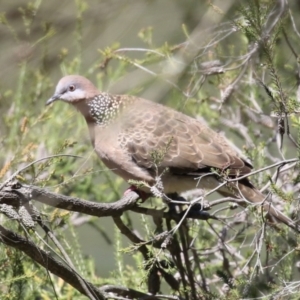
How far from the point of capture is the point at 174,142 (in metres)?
3.96

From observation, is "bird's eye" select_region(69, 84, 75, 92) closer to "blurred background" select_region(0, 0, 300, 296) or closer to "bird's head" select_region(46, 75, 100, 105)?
"bird's head" select_region(46, 75, 100, 105)

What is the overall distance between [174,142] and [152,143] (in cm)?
13

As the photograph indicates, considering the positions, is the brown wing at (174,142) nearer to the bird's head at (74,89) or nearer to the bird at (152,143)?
the bird at (152,143)

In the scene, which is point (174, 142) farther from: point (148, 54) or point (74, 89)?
point (74, 89)

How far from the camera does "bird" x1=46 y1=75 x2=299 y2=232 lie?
12.7ft

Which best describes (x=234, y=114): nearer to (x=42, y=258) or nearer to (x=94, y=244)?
(x=94, y=244)

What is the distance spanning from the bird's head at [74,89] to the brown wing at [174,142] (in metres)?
0.31

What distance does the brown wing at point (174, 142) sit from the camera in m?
3.88

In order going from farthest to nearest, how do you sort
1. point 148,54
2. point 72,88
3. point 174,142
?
point 72,88 → point 174,142 → point 148,54

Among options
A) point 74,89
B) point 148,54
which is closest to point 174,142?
point 148,54

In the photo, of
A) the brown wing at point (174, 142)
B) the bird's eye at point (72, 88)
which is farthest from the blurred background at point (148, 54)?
the bird's eye at point (72, 88)

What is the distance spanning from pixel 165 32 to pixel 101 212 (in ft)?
3.57

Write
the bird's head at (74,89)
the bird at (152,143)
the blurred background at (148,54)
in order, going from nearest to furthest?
the blurred background at (148,54) → the bird at (152,143) → the bird's head at (74,89)

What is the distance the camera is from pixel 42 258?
271cm
